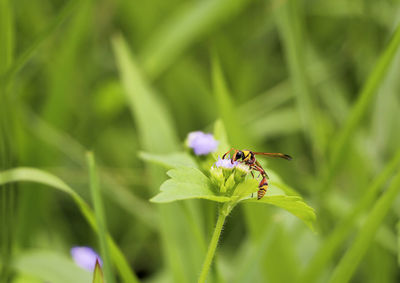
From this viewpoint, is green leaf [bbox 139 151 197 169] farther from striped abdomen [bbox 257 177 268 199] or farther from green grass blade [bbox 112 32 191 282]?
green grass blade [bbox 112 32 191 282]

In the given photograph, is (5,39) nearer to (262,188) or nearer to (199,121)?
(262,188)

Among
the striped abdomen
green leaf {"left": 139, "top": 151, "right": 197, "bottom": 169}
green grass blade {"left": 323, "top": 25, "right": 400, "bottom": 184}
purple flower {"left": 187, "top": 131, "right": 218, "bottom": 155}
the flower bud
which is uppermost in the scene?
green grass blade {"left": 323, "top": 25, "right": 400, "bottom": 184}

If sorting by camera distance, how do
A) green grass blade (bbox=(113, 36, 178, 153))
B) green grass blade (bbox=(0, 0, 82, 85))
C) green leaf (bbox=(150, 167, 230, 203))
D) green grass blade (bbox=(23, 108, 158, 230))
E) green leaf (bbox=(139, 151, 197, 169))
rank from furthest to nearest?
1. green grass blade (bbox=(23, 108, 158, 230))
2. green grass blade (bbox=(113, 36, 178, 153))
3. green grass blade (bbox=(0, 0, 82, 85))
4. green leaf (bbox=(139, 151, 197, 169))
5. green leaf (bbox=(150, 167, 230, 203))

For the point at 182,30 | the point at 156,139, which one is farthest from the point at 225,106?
the point at 182,30

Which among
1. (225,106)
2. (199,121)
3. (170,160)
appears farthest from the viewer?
(199,121)

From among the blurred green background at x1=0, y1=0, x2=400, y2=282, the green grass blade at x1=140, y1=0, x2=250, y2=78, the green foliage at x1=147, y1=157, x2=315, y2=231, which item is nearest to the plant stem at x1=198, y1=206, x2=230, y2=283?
the green foliage at x1=147, y1=157, x2=315, y2=231

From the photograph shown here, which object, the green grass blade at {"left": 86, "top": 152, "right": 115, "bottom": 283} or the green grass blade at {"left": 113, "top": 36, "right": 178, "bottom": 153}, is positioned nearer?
the green grass blade at {"left": 86, "top": 152, "right": 115, "bottom": 283}

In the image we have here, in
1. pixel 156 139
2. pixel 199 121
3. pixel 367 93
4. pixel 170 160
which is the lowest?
pixel 170 160

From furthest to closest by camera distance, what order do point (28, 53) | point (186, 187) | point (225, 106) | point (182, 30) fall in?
point (182, 30) < point (225, 106) < point (28, 53) < point (186, 187)
